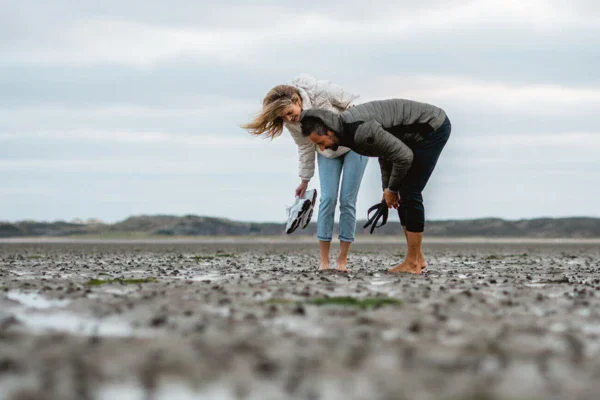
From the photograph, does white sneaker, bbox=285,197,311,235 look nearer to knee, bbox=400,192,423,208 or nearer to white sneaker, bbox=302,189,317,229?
white sneaker, bbox=302,189,317,229

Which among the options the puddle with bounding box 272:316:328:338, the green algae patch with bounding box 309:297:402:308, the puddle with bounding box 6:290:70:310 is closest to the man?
the green algae patch with bounding box 309:297:402:308

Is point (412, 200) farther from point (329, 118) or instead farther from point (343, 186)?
point (329, 118)

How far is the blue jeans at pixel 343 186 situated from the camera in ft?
30.6

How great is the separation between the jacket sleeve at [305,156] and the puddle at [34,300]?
4149 mm

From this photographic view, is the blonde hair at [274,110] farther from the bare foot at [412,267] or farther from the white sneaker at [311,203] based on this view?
the bare foot at [412,267]

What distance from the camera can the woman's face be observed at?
Answer: 860 cm

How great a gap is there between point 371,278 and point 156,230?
5883 cm

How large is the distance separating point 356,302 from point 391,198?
355cm

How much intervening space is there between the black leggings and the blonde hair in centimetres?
164

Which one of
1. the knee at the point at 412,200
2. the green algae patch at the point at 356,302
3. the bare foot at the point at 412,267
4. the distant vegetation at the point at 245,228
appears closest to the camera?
the green algae patch at the point at 356,302

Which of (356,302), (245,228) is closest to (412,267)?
(356,302)

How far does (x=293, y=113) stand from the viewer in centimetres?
865

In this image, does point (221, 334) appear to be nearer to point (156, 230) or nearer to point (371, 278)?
point (371, 278)

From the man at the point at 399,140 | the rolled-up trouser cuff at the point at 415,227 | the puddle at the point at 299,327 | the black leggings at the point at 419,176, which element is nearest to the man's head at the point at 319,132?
the man at the point at 399,140
